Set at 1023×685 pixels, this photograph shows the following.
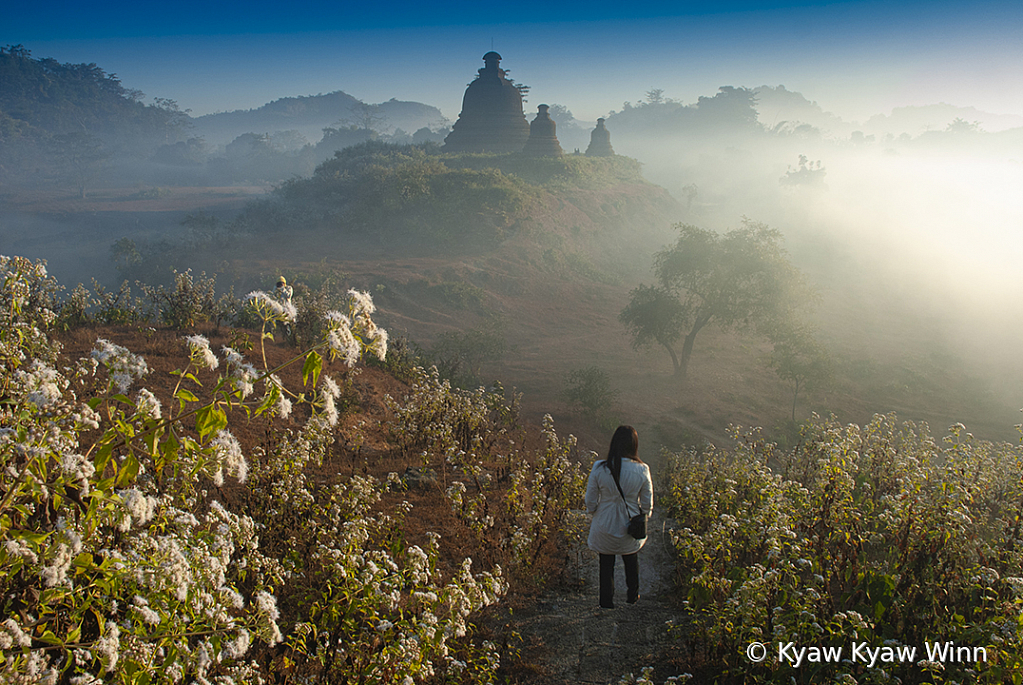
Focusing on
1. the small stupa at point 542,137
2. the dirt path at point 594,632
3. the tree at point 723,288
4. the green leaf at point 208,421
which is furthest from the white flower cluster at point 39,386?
the small stupa at point 542,137

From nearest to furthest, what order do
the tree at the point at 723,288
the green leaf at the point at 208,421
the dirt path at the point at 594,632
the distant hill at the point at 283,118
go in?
1. the green leaf at the point at 208,421
2. the dirt path at the point at 594,632
3. the tree at the point at 723,288
4. the distant hill at the point at 283,118

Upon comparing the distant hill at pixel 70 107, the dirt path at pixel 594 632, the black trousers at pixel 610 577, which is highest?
the distant hill at pixel 70 107

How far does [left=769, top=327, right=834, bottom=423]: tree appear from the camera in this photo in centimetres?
1616

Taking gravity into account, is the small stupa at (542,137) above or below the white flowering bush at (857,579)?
above

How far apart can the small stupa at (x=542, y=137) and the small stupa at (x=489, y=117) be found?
214cm

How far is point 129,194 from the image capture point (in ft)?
169

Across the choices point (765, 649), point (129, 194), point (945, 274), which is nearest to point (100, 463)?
point (765, 649)

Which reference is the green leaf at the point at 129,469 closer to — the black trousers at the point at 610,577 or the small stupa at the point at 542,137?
the black trousers at the point at 610,577

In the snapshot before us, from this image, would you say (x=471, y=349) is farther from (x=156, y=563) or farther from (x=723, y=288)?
(x=156, y=563)

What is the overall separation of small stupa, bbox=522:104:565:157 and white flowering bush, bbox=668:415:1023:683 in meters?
40.6

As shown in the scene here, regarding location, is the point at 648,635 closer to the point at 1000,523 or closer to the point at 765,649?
the point at 765,649

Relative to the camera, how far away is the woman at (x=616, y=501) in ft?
15.1

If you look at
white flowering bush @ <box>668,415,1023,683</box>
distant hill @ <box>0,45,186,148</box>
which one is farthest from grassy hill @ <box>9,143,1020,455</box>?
distant hill @ <box>0,45,186,148</box>

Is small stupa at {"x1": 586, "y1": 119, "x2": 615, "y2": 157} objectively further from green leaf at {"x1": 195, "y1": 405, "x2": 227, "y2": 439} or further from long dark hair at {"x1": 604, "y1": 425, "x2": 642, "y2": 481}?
green leaf at {"x1": 195, "y1": 405, "x2": 227, "y2": 439}
